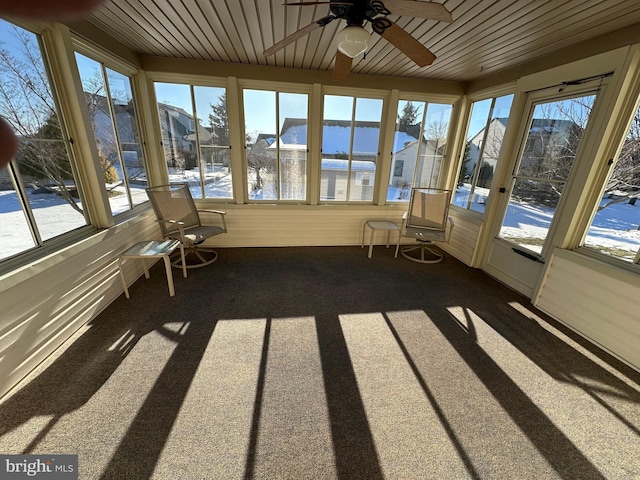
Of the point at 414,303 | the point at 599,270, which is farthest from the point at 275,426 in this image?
the point at 599,270

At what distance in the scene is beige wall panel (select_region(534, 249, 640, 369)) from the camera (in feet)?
6.70

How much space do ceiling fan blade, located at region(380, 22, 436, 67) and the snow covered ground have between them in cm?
192

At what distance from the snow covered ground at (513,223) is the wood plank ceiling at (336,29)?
138 centimetres

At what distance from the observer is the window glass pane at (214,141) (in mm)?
3434

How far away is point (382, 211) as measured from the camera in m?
4.15

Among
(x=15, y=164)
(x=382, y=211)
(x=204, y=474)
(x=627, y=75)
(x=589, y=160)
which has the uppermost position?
(x=627, y=75)

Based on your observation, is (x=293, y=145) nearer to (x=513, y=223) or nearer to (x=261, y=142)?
(x=261, y=142)

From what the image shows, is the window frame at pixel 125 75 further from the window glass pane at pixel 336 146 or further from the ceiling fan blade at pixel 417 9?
the ceiling fan blade at pixel 417 9

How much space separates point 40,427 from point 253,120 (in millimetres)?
3320

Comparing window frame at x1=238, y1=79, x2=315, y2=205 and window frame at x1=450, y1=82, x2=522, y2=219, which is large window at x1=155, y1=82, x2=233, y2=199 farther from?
window frame at x1=450, y1=82, x2=522, y2=219

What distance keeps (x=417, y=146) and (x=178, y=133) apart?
315 cm

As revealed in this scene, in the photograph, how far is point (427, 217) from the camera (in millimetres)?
3844

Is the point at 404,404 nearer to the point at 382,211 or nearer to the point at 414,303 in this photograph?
the point at 414,303

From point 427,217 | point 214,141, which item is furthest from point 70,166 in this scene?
point 427,217
